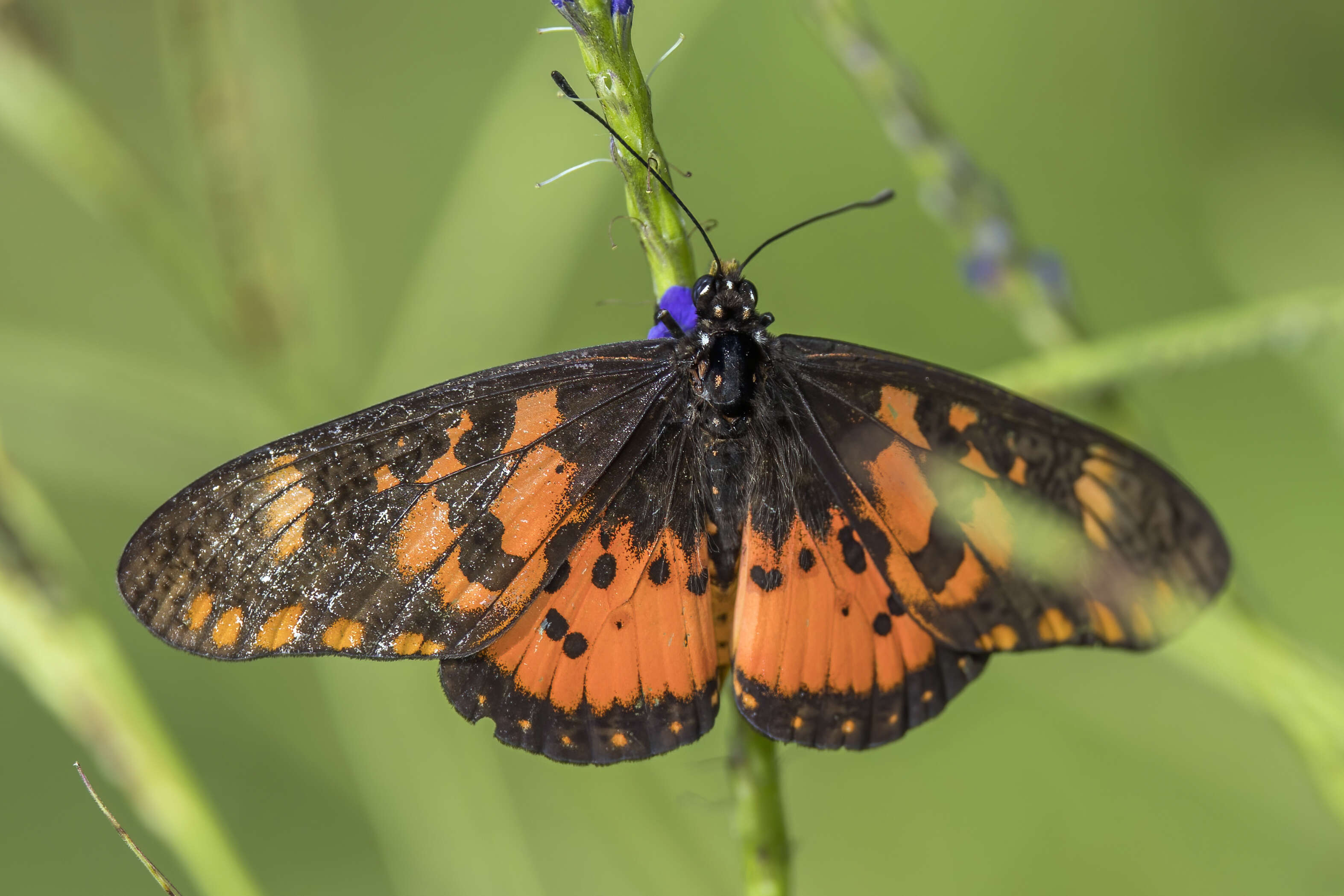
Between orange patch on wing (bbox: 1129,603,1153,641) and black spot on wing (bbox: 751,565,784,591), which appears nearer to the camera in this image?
orange patch on wing (bbox: 1129,603,1153,641)

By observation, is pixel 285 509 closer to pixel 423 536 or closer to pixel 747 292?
pixel 423 536

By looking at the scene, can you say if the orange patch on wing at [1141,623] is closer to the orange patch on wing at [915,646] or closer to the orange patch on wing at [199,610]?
the orange patch on wing at [915,646]

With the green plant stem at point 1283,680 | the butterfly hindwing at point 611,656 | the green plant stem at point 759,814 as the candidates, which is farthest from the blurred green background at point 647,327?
the green plant stem at point 759,814

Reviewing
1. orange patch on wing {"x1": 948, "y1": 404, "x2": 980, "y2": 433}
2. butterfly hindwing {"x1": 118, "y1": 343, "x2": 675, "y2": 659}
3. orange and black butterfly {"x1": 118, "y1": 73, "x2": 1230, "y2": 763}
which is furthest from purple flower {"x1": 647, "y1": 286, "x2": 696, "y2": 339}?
orange patch on wing {"x1": 948, "y1": 404, "x2": 980, "y2": 433}

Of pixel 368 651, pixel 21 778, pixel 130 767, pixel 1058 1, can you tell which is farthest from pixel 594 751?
pixel 1058 1

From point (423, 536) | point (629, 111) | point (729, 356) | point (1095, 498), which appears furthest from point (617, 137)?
point (1095, 498)

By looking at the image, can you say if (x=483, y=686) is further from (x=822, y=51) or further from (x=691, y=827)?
(x=822, y=51)

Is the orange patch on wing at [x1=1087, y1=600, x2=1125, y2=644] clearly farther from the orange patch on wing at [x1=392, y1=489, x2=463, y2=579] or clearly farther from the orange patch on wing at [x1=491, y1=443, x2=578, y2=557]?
the orange patch on wing at [x1=392, y1=489, x2=463, y2=579]
